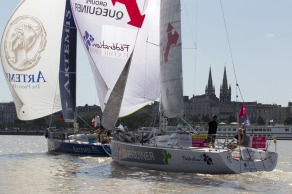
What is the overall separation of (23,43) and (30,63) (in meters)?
1.02

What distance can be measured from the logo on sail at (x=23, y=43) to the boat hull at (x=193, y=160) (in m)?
10.5

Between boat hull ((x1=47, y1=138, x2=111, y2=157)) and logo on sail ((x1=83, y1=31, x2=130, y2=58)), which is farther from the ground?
logo on sail ((x1=83, y1=31, x2=130, y2=58))

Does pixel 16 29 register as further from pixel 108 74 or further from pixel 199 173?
pixel 199 173

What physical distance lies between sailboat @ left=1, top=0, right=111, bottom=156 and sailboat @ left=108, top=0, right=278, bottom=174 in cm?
780

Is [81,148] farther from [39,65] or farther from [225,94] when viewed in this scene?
[225,94]

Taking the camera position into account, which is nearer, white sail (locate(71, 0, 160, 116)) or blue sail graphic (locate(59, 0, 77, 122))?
white sail (locate(71, 0, 160, 116))

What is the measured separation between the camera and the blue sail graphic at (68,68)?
28209mm

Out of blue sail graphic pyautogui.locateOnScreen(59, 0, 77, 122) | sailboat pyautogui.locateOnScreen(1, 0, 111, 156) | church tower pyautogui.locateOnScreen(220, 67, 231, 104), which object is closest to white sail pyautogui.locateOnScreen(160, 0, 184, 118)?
sailboat pyautogui.locateOnScreen(1, 0, 111, 156)

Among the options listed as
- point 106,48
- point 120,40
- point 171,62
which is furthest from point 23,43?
point 171,62

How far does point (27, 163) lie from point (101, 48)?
5.99 m

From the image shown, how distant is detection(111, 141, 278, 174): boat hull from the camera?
16312 mm

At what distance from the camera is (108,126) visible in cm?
2091

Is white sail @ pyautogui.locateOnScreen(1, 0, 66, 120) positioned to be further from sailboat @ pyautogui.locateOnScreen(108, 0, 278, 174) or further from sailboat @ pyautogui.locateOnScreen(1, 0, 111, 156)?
sailboat @ pyautogui.locateOnScreen(108, 0, 278, 174)

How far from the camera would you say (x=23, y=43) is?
28078mm
